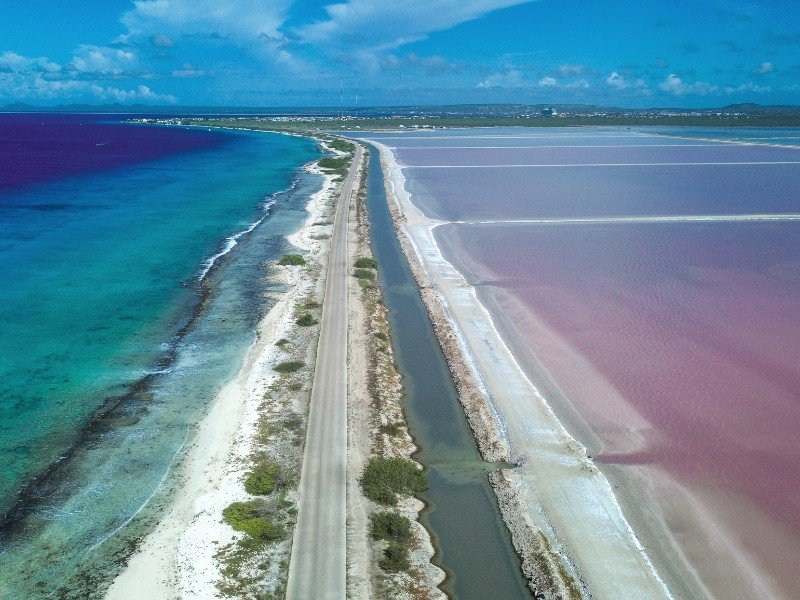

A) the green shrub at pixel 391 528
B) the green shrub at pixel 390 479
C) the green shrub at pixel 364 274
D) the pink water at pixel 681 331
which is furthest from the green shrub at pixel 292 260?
the green shrub at pixel 391 528

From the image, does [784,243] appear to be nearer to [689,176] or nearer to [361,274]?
[361,274]

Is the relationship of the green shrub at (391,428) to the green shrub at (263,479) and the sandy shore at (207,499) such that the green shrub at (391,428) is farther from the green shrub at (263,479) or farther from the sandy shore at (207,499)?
the green shrub at (263,479)

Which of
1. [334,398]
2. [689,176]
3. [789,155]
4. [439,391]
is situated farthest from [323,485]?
[789,155]

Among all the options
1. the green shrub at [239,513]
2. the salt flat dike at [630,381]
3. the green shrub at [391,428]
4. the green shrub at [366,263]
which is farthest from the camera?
the green shrub at [366,263]

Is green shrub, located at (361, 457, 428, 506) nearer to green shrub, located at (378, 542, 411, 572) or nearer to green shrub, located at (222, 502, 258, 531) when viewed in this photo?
green shrub, located at (378, 542, 411, 572)

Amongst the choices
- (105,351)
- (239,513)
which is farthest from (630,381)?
(105,351)

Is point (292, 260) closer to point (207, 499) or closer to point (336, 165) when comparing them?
point (207, 499)
